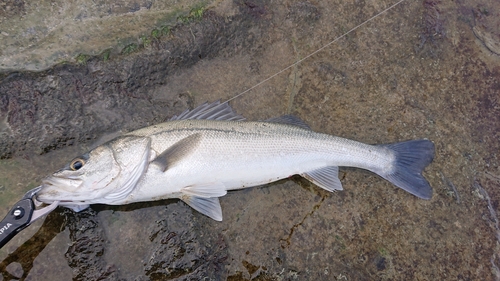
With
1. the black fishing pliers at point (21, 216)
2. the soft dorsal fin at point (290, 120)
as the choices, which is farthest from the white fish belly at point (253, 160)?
the black fishing pliers at point (21, 216)

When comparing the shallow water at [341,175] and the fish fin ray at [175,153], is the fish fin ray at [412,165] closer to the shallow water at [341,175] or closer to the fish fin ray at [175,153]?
the shallow water at [341,175]

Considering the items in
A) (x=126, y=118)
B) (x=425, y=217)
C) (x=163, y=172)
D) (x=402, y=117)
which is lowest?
(x=425, y=217)

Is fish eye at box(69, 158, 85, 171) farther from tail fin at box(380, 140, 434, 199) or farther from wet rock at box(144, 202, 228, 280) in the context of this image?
tail fin at box(380, 140, 434, 199)

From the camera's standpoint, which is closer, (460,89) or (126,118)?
(126,118)

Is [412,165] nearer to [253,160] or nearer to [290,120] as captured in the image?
[290,120]

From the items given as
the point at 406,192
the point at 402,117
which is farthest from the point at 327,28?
the point at 406,192

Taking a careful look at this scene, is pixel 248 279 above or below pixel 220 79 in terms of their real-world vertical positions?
below

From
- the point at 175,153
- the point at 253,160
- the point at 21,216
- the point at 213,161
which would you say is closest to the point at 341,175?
the point at 253,160

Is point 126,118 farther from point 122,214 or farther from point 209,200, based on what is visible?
point 209,200
